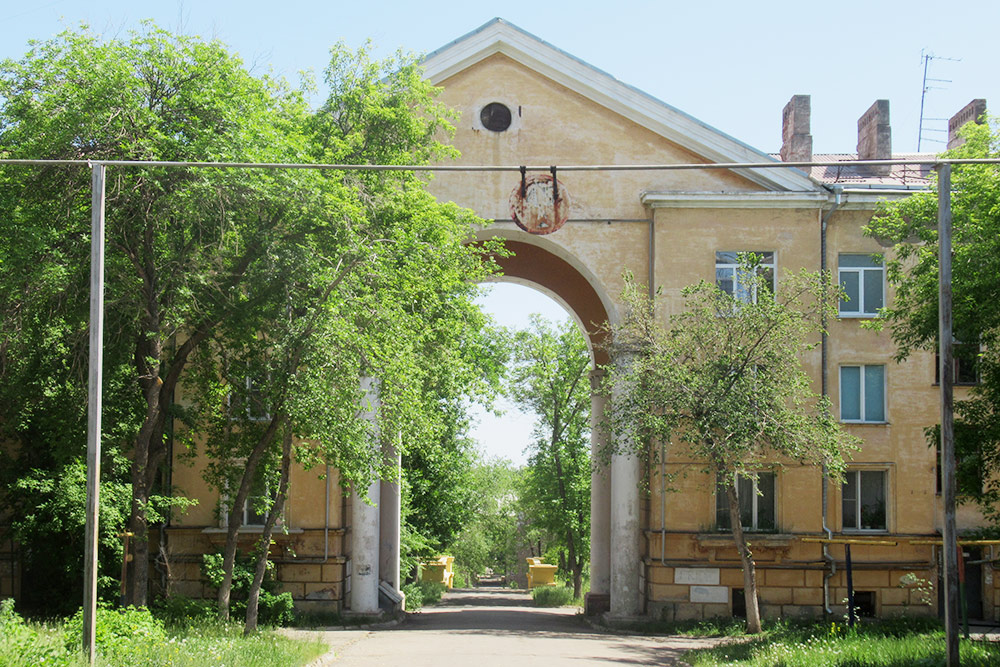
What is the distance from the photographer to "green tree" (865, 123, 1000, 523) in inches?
741

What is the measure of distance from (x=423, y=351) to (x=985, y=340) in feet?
34.7

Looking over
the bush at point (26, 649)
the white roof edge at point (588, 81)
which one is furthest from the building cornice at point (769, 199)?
the bush at point (26, 649)

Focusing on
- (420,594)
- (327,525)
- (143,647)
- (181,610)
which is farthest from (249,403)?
(420,594)

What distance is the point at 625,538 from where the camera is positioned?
26.6 metres

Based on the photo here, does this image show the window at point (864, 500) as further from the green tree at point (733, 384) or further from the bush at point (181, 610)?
the bush at point (181, 610)

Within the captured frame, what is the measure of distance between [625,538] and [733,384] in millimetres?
5938

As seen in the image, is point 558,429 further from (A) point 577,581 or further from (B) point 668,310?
(B) point 668,310

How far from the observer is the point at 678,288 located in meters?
26.9

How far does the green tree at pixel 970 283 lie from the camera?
18.8 metres

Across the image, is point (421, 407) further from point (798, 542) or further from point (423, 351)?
point (798, 542)

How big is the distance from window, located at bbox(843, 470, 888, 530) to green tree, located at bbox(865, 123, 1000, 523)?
18.5 ft

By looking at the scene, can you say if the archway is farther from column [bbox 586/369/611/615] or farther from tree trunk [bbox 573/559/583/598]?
tree trunk [bbox 573/559/583/598]

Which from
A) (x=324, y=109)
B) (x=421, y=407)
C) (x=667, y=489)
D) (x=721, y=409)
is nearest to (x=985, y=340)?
(x=721, y=409)

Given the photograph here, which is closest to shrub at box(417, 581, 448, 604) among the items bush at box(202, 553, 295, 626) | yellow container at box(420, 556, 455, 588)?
yellow container at box(420, 556, 455, 588)
